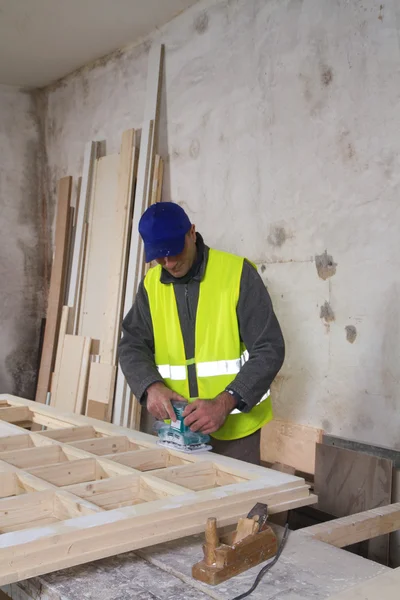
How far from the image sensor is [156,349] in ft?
8.73

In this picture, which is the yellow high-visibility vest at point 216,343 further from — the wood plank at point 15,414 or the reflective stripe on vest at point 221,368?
the wood plank at point 15,414

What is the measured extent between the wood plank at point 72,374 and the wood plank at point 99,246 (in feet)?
0.39

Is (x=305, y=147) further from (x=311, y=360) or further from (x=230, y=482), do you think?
(x=230, y=482)

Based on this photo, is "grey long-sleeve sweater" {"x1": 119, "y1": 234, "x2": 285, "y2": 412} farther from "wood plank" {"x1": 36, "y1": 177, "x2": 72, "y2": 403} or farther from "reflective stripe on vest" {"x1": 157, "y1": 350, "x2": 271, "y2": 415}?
"wood plank" {"x1": 36, "y1": 177, "x2": 72, "y2": 403}

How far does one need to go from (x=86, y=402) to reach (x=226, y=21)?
117 inches

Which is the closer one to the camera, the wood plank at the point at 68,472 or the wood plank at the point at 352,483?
the wood plank at the point at 68,472

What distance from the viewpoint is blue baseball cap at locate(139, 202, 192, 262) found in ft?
7.64

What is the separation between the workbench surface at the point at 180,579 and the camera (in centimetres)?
136

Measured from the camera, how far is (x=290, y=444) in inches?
135

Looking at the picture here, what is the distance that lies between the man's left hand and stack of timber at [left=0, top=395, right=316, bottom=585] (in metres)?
0.11

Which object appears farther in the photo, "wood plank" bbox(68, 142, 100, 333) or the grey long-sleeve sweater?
"wood plank" bbox(68, 142, 100, 333)

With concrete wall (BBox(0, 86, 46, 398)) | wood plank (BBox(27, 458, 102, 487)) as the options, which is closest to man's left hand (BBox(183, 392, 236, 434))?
wood plank (BBox(27, 458, 102, 487))

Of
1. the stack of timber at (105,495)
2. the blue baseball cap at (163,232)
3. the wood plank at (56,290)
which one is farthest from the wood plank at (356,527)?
the wood plank at (56,290)

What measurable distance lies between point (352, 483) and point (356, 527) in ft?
3.80
